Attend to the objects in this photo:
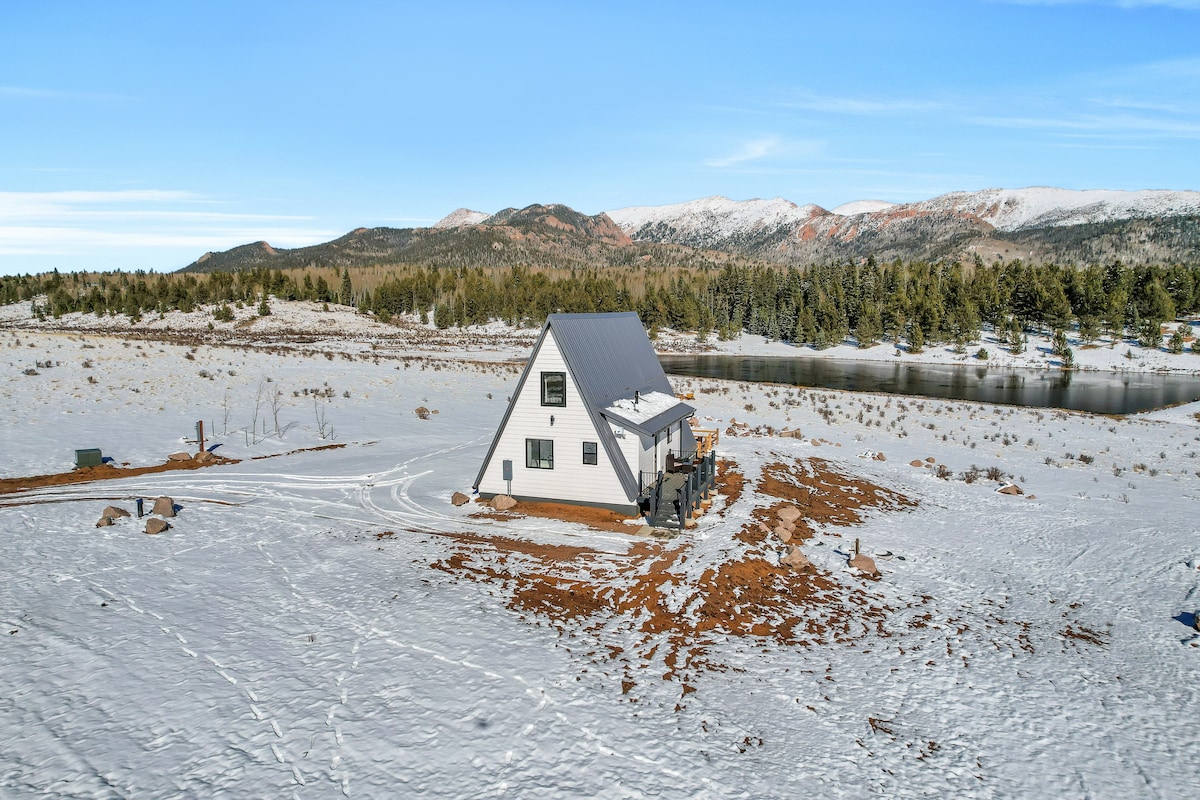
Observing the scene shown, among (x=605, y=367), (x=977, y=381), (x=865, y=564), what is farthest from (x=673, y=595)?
Answer: (x=977, y=381)

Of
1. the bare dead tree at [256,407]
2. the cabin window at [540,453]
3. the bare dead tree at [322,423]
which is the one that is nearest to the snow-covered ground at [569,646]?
the cabin window at [540,453]

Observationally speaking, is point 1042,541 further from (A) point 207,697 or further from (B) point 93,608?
(B) point 93,608

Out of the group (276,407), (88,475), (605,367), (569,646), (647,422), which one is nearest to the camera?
(569,646)

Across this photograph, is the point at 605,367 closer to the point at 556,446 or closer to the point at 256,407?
the point at 556,446

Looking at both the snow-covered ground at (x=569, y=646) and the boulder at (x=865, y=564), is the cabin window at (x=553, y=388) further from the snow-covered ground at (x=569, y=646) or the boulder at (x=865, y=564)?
the boulder at (x=865, y=564)

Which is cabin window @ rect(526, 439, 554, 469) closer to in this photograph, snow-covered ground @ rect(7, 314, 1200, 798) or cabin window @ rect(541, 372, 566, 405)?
cabin window @ rect(541, 372, 566, 405)
